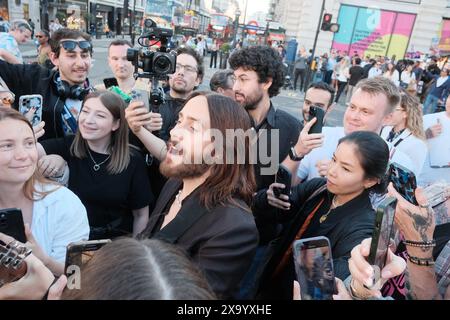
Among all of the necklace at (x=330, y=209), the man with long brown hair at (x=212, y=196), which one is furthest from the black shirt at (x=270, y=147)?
the man with long brown hair at (x=212, y=196)

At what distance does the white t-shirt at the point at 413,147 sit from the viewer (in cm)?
305

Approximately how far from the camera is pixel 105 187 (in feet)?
7.64

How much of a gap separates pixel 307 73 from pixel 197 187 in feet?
46.7

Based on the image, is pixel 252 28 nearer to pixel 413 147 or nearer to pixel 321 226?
pixel 413 147

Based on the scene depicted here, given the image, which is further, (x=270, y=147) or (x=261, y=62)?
(x=261, y=62)

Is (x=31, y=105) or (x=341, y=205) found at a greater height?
(x=31, y=105)

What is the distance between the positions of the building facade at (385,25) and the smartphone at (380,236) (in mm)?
23906

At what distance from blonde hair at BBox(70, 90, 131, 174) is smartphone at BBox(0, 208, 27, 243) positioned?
1.17 m

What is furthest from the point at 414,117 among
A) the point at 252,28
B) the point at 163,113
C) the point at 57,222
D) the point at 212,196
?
the point at 252,28

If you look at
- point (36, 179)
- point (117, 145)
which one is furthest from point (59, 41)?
point (36, 179)

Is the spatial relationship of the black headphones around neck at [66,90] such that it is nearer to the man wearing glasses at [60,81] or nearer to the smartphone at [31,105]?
the man wearing glasses at [60,81]

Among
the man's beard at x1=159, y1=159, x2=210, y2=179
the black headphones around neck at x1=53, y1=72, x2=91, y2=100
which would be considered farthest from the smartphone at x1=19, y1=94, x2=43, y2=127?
the man's beard at x1=159, y1=159, x2=210, y2=179

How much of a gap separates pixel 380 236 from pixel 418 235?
0.52 meters
